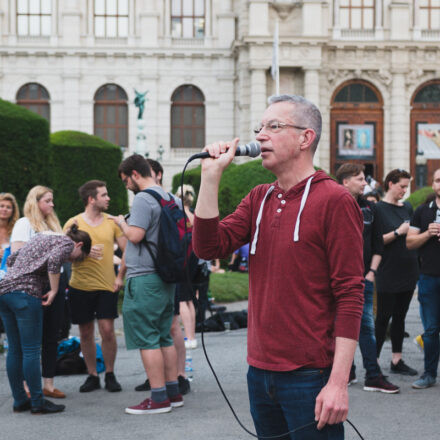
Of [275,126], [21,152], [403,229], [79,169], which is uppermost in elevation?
[21,152]

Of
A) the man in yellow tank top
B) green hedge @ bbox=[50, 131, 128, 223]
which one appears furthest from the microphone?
green hedge @ bbox=[50, 131, 128, 223]

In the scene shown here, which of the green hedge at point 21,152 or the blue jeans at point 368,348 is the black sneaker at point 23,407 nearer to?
the blue jeans at point 368,348

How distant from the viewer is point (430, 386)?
6.49 m

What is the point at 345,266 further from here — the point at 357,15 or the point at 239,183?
the point at 357,15

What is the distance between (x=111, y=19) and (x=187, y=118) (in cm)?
630

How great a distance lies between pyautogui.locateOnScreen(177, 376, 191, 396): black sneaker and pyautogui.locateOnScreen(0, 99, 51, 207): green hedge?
5219 mm

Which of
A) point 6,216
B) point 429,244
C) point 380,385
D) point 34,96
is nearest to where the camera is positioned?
point 380,385

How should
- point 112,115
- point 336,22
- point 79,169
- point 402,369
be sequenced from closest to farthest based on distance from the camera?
point 402,369
point 79,169
point 336,22
point 112,115

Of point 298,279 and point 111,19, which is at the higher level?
point 111,19

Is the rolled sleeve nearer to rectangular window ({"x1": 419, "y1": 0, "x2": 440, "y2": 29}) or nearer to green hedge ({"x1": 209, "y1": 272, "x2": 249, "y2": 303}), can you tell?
green hedge ({"x1": 209, "y1": 272, "x2": 249, "y2": 303})

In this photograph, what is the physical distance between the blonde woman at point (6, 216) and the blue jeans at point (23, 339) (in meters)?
1.23

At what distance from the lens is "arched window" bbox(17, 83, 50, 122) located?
36.6 m

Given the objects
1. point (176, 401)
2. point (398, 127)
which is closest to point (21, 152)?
point (176, 401)

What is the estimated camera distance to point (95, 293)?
654 centimetres
